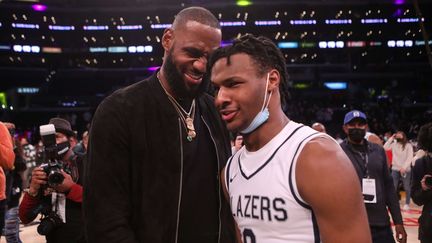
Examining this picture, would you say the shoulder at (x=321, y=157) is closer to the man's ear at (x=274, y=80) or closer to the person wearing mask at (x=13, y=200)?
the man's ear at (x=274, y=80)

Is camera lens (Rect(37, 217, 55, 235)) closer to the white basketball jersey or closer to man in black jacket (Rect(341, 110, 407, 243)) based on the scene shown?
the white basketball jersey

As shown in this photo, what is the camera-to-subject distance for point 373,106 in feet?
90.8

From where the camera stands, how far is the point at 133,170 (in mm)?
1881

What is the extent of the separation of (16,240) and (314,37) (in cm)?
3763

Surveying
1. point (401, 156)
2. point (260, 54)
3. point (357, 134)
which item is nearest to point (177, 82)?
point (260, 54)

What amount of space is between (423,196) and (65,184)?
297 centimetres

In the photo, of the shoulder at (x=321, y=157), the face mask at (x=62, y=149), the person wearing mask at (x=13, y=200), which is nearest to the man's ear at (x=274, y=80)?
the shoulder at (x=321, y=157)

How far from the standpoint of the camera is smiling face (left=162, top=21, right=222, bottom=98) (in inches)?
80.4

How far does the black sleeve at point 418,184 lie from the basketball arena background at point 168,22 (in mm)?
31815

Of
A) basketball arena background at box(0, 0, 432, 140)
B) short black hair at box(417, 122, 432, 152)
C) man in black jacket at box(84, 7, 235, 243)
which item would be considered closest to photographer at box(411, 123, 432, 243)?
short black hair at box(417, 122, 432, 152)

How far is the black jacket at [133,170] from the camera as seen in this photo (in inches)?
70.2

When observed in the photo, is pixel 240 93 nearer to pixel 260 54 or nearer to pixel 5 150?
pixel 260 54

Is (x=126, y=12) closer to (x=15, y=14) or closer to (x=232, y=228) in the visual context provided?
(x=15, y=14)

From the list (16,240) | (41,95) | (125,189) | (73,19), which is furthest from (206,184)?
(73,19)
